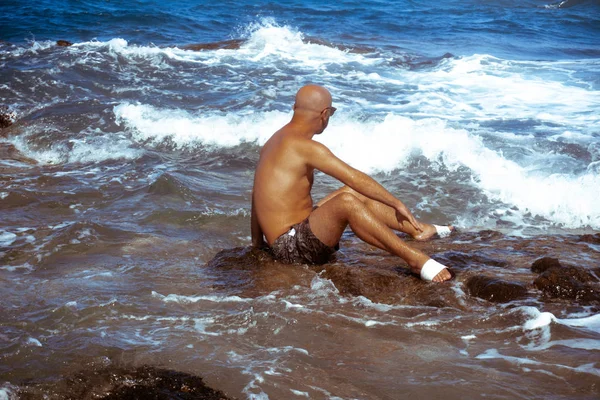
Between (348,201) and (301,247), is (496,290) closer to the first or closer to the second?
(348,201)

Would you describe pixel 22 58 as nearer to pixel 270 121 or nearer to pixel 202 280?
pixel 270 121

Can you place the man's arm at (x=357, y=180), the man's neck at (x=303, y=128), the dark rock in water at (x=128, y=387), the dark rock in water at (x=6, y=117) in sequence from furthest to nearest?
1. the dark rock in water at (x=6, y=117)
2. the man's neck at (x=303, y=128)
3. the man's arm at (x=357, y=180)
4. the dark rock in water at (x=128, y=387)

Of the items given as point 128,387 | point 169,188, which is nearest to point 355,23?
point 169,188

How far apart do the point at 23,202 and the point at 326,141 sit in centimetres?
430

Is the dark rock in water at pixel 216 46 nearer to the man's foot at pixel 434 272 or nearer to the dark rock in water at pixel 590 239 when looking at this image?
the dark rock in water at pixel 590 239

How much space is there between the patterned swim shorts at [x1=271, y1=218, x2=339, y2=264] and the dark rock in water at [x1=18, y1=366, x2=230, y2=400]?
1.78 m

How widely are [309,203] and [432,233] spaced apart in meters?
1.23

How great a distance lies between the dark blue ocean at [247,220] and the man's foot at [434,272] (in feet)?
0.28

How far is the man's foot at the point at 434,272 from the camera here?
15.1 feet

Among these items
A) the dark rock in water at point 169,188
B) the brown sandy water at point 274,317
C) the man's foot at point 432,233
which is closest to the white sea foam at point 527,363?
the brown sandy water at point 274,317

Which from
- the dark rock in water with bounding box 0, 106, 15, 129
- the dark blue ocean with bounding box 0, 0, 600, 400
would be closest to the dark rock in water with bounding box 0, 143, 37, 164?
the dark blue ocean with bounding box 0, 0, 600, 400

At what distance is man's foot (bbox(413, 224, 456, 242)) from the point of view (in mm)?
5648

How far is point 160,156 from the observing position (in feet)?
29.0

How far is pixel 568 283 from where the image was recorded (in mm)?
4391
